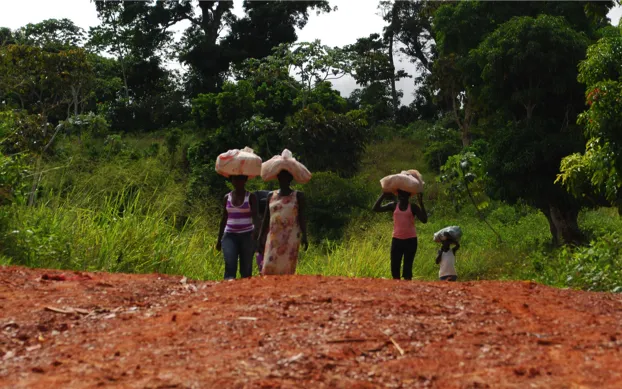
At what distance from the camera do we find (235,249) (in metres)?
6.99

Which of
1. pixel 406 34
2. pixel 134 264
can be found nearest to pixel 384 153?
pixel 406 34

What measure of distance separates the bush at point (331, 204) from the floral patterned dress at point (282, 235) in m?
10.5

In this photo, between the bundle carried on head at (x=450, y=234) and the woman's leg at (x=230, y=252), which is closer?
the woman's leg at (x=230, y=252)

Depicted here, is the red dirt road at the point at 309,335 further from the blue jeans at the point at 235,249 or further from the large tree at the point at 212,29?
the large tree at the point at 212,29

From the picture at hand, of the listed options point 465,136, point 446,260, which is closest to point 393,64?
point 465,136

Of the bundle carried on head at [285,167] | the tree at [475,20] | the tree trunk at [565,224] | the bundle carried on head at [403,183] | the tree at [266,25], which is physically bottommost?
the tree trunk at [565,224]

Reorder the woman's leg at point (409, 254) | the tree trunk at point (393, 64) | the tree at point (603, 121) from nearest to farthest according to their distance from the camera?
the woman's leg at point (409, 254), the tree at point (603, 121), the tree trunk at point (393, 64)

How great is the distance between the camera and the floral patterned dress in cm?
676

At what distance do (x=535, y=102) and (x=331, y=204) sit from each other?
16.0 feet

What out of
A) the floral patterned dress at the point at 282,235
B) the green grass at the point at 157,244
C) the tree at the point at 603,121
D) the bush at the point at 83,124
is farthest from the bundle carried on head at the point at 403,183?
the bush at the point at 83,124

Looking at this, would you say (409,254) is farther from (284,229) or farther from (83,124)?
(83,124)

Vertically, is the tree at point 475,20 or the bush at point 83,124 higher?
the tree at point 475,20

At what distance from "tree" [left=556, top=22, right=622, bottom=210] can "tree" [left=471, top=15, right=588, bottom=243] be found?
418cm

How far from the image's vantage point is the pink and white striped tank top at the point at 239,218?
6.96 meters
